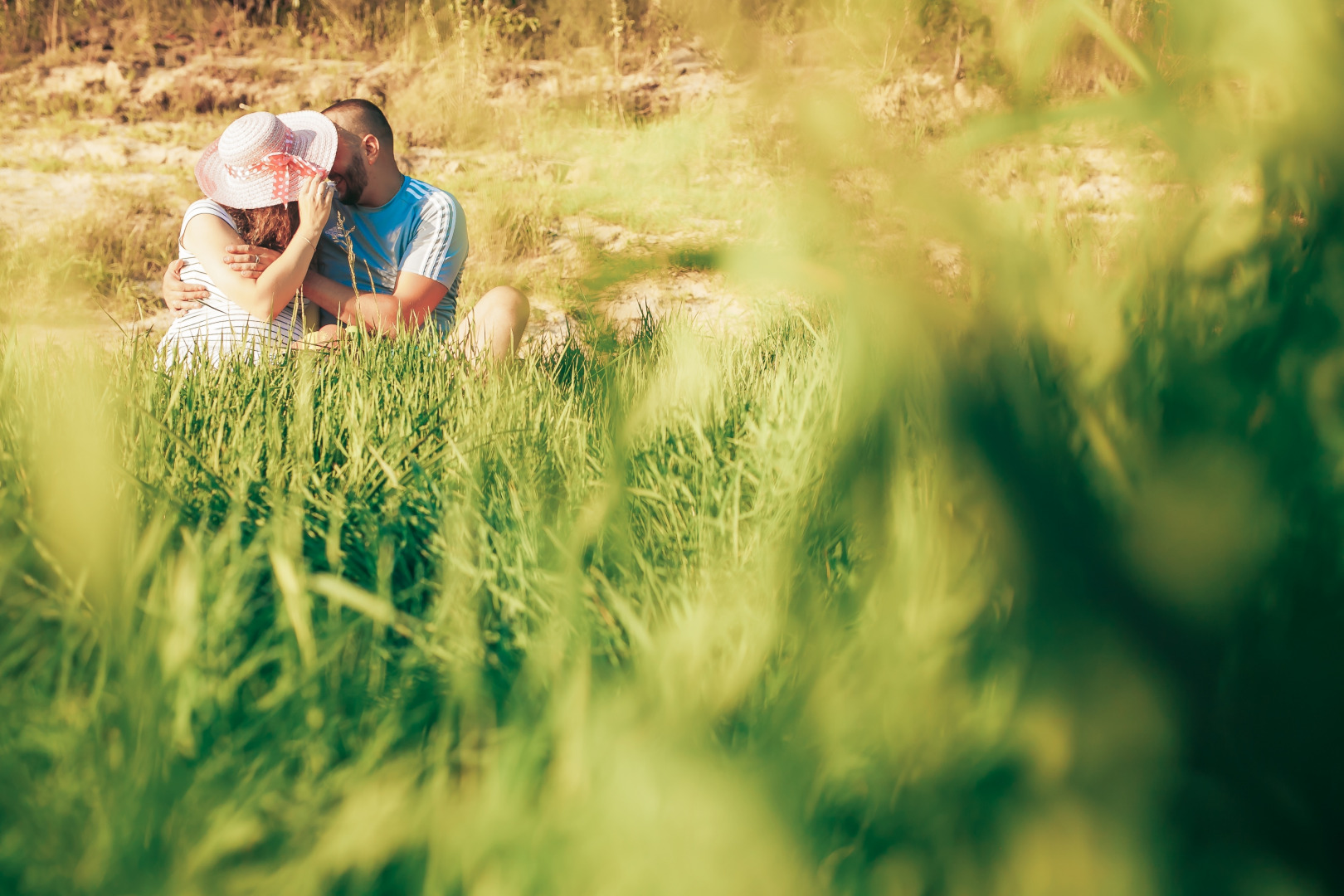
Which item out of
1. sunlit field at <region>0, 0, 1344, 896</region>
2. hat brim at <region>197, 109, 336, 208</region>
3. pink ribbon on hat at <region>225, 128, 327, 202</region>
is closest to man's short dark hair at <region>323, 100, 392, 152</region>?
hat brim at <region>197, 109, 336, 208</region>

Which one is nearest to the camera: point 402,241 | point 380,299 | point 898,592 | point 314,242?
point 898,592

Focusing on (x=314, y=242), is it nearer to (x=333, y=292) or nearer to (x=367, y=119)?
(x=333, y=292)

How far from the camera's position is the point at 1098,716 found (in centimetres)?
37

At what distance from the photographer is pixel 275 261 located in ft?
7.14

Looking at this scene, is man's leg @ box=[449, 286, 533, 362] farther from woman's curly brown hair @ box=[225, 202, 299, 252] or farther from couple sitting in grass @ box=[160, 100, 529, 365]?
woman's curly brown hair @ box=[225, 202, 299, 252]

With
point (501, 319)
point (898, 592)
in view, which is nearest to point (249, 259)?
point (501, 319)

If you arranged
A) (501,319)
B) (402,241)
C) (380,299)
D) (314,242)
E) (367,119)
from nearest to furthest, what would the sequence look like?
(314,242) < (380,299) < (501,319) < (402,241) < (367,119)

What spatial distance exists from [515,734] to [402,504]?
491 mm

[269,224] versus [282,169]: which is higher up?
[282,169]

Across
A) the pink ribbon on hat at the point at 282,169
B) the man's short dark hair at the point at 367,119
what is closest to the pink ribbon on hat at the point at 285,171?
the pink ribbon on hat at the point at 282,169

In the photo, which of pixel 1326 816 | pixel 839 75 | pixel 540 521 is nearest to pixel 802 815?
pixel 1326 816

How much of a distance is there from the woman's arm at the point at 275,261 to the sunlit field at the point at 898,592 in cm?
150

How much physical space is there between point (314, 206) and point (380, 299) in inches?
12.1

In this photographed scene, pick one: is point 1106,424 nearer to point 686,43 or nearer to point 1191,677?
point 1191,677
